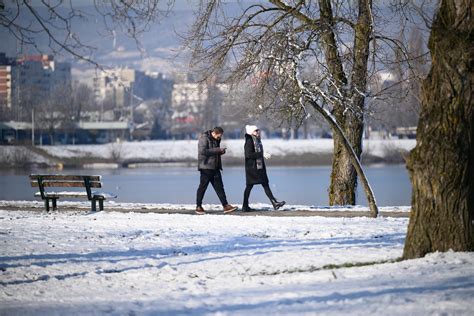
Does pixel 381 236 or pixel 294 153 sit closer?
pixel 381 236

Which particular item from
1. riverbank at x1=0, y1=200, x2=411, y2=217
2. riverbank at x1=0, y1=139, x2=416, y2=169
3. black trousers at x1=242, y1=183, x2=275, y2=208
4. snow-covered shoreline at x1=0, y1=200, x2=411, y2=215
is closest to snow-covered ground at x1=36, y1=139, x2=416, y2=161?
riverbank at x1=0, y1=139, x2=416, y2=169

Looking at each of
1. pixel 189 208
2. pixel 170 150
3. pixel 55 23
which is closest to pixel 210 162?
pixel 189 208

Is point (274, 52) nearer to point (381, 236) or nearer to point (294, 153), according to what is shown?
point (381, 236)

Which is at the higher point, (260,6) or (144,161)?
(260,6)

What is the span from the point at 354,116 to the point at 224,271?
31.7 ft

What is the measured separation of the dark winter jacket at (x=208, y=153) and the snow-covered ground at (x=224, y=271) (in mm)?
3252

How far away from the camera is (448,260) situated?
8688mm

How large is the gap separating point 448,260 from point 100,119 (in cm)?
12226

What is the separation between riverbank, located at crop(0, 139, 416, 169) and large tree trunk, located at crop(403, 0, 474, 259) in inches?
2381

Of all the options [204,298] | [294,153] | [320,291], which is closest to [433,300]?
[320,291]

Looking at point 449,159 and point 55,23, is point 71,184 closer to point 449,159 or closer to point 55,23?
point 55,23

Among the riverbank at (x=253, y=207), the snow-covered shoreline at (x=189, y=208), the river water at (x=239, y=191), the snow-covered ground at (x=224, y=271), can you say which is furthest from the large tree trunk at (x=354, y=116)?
the river water at (x=239, y=191)

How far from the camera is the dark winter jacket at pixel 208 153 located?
55.7 ft

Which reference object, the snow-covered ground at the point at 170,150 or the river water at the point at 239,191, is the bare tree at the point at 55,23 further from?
the snow-covered ground at the point at 170,150
